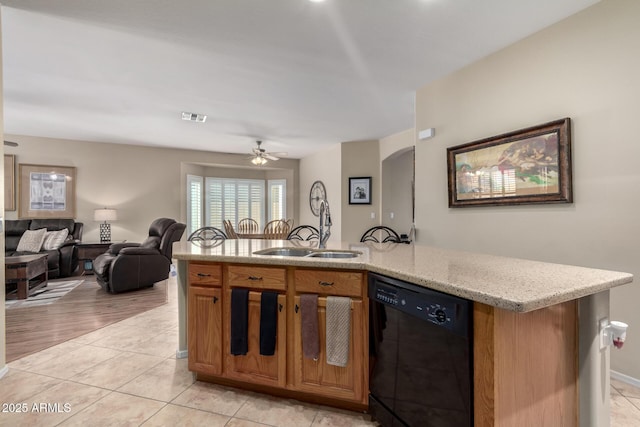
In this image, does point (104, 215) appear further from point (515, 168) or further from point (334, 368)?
point (515, 168)

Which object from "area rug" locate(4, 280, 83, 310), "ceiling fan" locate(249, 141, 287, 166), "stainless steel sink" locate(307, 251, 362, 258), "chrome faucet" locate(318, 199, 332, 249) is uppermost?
"ceiling fan" locate(249, 141, 287, 166)

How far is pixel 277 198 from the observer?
825cm


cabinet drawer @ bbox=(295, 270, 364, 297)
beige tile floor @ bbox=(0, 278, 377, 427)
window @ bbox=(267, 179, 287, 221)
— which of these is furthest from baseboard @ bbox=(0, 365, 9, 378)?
window @ bbox=(267, 179, 287, 221)

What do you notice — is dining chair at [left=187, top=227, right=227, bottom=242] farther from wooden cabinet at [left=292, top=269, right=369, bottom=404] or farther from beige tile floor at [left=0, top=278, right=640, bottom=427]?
wooden cabinet at [left=292, top=269, right=369, bottom=404]

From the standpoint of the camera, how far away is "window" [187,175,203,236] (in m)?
7.05

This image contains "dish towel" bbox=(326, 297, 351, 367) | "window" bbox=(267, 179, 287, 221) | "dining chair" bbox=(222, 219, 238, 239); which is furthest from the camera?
"window" bbox=(267, 179, 287, 221)

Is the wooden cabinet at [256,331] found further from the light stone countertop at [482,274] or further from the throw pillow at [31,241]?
the throw pillow at [31,241]

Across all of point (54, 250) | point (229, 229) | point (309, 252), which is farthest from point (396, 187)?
point (54, 250)

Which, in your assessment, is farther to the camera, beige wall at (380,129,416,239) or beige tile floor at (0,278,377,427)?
beige wall at (380,129,416,239)

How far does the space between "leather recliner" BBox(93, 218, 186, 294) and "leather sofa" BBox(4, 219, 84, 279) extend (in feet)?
3.57

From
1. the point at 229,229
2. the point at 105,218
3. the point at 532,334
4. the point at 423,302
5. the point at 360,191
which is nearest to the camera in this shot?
the point at 532,334

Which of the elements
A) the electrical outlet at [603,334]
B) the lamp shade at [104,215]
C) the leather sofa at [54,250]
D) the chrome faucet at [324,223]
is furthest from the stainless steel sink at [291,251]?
the lamp shade at [104,215]

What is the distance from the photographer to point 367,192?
5.94 m

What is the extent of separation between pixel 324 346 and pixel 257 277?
56cm
